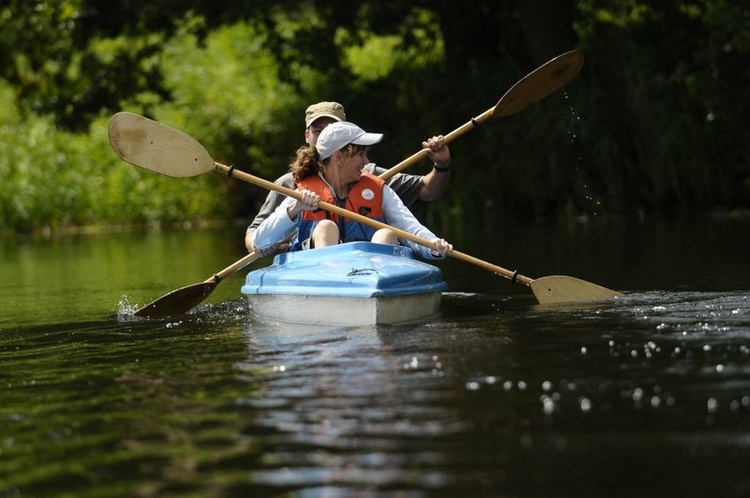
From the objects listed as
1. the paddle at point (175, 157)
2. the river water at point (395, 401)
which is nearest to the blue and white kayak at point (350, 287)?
the river water at point (395, 401)

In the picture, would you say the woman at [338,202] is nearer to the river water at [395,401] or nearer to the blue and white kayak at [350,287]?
the blue and white kayak at [350,287]

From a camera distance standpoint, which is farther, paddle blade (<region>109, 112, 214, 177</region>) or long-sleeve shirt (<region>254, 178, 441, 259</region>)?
paddle blade (<region>109, 112, 214, 177</region>)

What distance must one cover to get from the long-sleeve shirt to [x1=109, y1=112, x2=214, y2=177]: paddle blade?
921 mm

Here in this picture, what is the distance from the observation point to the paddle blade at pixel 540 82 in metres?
9.64

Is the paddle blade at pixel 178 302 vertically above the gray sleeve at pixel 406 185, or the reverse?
the gray sleeve at pixel 406 185

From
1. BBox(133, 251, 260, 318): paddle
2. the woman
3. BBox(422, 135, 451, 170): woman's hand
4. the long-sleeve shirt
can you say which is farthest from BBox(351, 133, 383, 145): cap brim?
BBox(133, 251, 260, 318): paddle

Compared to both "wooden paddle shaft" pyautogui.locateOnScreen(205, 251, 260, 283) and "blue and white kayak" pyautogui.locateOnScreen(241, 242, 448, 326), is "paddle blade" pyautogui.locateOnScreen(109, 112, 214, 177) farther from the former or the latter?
"blue and white kayak" pyautogui.locateOnScreen(241, 242, 448, 326)

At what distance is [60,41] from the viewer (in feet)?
62.6

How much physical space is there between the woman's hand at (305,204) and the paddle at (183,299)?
0.86 m

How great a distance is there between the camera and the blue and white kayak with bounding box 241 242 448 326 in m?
7.14

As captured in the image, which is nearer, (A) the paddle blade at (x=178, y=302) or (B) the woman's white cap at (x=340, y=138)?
(B) the woman's white cap at (x=340, y=138)

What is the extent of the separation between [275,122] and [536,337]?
1536cm

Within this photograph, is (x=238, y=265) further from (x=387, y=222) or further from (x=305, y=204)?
(x=305, y=204)

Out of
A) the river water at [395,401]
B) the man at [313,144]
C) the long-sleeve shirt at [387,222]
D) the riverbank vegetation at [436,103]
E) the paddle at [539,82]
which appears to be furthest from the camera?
the riverbank vegetation at [436,103]
